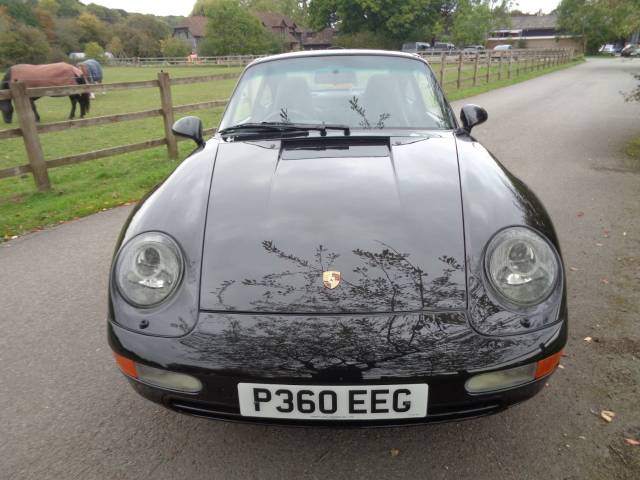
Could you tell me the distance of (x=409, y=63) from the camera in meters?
3.18

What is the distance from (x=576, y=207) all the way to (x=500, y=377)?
399cm

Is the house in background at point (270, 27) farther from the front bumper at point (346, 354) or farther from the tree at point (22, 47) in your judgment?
the front bumper at point (346, 354)

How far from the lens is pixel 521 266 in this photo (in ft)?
5.62

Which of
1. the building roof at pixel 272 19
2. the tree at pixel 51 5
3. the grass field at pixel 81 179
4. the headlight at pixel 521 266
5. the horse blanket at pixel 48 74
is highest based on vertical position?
the tree at pixel 51 5

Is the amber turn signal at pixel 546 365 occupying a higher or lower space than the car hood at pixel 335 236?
lower

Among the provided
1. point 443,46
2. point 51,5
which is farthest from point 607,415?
point 51,5

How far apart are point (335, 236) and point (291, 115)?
134cm

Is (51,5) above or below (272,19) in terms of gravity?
above

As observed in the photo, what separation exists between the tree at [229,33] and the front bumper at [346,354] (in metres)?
65.4

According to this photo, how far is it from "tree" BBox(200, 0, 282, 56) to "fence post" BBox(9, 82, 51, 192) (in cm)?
6065

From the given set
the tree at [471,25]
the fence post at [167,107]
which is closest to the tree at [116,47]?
the tree at [471,25]

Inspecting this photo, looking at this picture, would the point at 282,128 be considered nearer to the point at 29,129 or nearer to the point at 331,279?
the point at 331,279

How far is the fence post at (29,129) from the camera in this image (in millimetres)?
5316

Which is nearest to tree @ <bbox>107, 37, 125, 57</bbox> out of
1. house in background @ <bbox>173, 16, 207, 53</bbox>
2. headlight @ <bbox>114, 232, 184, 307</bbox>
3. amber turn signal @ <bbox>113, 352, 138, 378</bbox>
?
house in background @ <bbox>173, 16, 207, 53</bbox>
